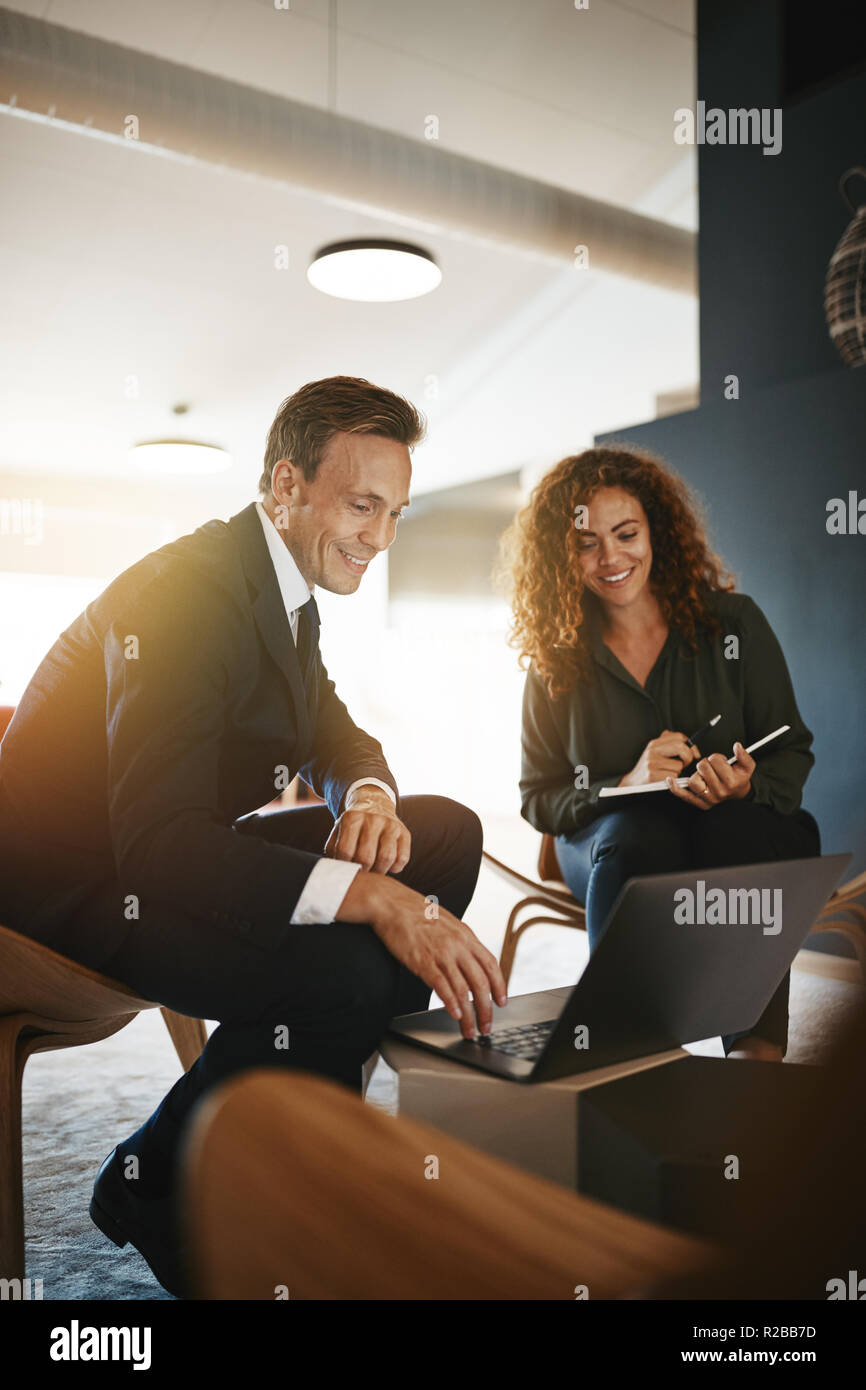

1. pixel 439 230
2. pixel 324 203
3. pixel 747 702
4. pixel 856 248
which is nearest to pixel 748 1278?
pixel 747 702

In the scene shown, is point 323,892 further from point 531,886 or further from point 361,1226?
point 531,886

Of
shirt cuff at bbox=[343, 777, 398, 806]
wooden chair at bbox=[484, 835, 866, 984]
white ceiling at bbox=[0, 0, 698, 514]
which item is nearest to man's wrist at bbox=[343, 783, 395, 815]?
shirt cuff at bbox=[343, 777, 398, 806]

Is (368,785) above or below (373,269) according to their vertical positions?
below

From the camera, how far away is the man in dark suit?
3.53 feet

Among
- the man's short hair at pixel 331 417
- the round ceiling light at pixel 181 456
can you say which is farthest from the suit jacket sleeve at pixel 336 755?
the round ceiling light at pixel 181 456

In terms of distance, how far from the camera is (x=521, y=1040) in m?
0.98

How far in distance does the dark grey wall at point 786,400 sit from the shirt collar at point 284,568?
181 cm

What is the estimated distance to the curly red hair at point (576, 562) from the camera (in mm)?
2080

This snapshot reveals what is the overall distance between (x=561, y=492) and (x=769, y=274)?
1.73 m

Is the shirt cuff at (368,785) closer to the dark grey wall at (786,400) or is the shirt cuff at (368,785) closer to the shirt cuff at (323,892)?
the shirt cuff at (323,892)

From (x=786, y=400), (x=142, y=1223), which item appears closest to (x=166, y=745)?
(x=142, y=1223)

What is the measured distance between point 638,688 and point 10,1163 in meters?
1.38

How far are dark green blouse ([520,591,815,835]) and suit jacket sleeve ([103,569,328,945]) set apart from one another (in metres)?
0.95

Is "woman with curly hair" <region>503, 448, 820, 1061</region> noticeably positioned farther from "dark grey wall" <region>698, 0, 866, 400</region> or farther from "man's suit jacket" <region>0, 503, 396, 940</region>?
"dark grey wall" <region>698, 0, 866, 400</region>
